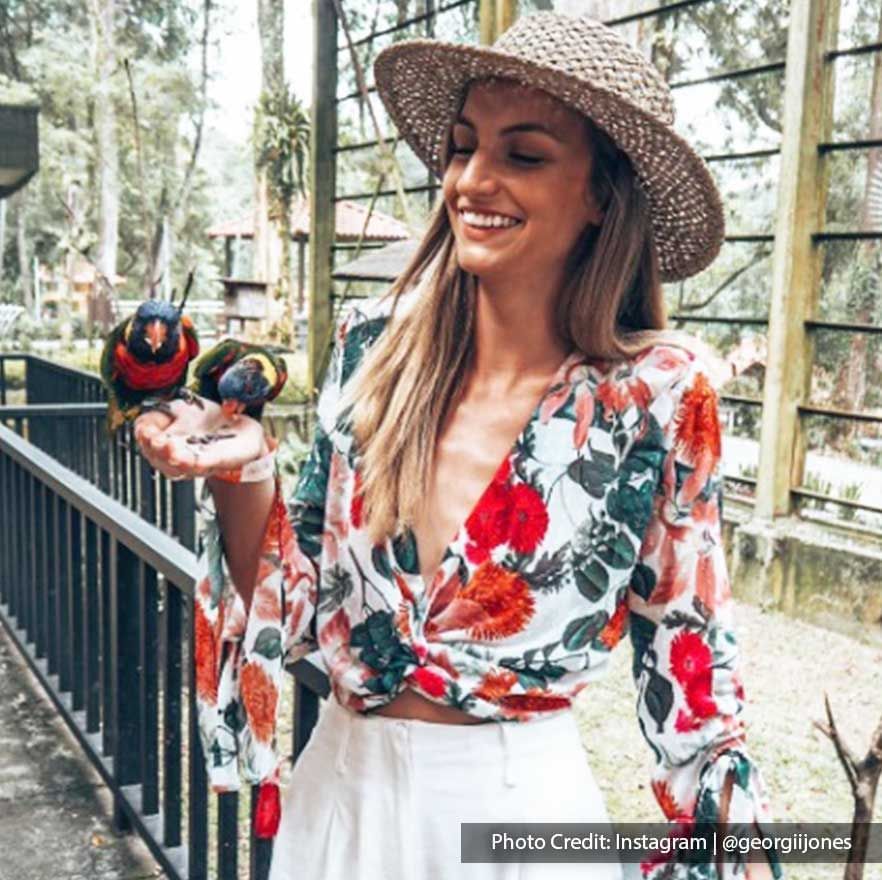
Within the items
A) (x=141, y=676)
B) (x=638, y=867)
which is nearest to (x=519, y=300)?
(x=638, y=867)

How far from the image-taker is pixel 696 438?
3.94 ft

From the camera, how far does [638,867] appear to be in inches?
51.9

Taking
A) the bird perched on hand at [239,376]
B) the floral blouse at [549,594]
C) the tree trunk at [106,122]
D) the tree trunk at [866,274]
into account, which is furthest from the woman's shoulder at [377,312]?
the tree trunk at [106,122]

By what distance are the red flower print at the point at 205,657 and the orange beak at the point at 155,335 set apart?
1.21ft

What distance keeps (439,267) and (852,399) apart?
478 cm

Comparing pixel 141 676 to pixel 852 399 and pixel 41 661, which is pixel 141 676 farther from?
pixel 852 399

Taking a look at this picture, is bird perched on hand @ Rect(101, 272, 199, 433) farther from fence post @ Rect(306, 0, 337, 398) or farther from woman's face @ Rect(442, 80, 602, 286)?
fence post @ Rect(306, 0, 337, 398)

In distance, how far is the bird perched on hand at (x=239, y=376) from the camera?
1084 mm

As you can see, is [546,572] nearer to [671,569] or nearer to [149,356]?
[671,569]

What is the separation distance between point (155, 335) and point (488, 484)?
39 cm

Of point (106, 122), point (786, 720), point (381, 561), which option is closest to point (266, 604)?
point (381, 561)

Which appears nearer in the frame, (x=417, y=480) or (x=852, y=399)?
(x=417, y=480)

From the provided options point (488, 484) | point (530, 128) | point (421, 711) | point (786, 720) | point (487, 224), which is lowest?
point (786, 720)

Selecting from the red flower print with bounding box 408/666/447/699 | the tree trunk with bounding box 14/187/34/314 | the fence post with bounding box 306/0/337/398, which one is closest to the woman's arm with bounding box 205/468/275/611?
the red flower print with bounding box 408/666/447/699
